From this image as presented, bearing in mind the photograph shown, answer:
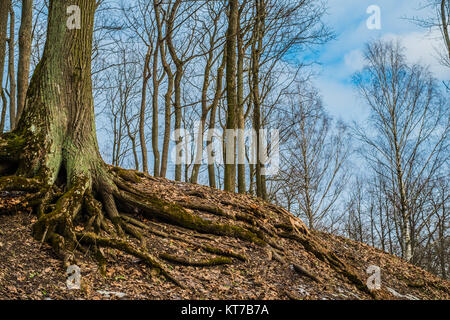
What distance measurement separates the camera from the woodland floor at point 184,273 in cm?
395

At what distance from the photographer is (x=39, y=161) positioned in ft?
18.2

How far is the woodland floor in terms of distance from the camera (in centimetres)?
395

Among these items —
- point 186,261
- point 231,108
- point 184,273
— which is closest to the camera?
point 184,273

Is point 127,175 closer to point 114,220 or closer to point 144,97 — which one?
point 114,220

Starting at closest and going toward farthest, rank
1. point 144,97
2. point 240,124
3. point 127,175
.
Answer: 1. point 127,175
2. point 240,124
3. point 144,97

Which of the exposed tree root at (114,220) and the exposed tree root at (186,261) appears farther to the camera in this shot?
the exposed tree root at (186,261)

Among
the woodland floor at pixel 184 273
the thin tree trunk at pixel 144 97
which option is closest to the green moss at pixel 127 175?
the woodland floor at pixel 184 273

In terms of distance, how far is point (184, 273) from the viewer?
4.87m

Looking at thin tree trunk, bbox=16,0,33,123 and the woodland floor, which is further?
thin tree trunk, bbox=16,0,33,123

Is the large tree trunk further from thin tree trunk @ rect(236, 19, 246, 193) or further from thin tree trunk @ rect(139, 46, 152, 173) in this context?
thin tree trunk @ rect(139, 46, 152, 173)

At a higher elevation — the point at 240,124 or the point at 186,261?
the point at 240,124
